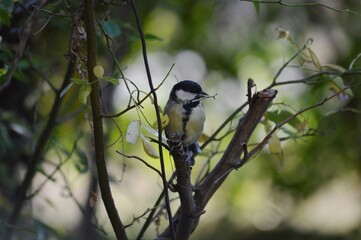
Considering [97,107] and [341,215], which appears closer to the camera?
[97,107]

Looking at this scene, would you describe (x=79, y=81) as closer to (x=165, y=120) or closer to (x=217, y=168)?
(x=165, y=120)

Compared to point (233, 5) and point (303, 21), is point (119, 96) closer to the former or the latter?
point (233, 5)

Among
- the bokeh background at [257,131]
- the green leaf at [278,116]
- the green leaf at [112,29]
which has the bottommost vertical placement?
the green leaf at [278,116]

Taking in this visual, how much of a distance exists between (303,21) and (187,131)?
214cm

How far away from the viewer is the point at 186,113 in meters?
1.40

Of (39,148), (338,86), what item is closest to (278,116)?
(338,86)

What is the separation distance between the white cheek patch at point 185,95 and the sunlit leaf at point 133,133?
14.0 inches

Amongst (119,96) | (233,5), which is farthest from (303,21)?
(119,96)

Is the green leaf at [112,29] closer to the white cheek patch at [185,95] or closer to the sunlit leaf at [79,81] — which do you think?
the white cheek patch at [185,95]

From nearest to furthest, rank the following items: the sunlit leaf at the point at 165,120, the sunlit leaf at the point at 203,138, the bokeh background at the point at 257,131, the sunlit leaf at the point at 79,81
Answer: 1. the sunlit leaf at the point at 79,81
2. the sunlit leaf at the point at 165,120
3. the sunlit leaf at the point at 203,138
4. the bokeh background at the point at 257,131

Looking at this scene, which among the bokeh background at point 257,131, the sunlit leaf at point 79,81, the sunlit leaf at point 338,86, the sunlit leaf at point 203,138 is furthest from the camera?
the bokeh background at point 257,131

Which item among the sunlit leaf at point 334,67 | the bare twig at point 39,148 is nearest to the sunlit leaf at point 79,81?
the bare twig at point 39,148

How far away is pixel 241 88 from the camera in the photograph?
11.2 ft

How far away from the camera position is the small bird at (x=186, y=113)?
1.39m
